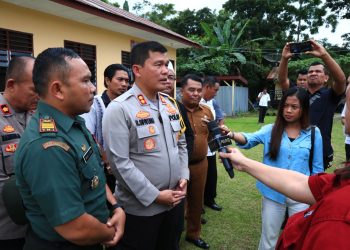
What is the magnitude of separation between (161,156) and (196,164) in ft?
4.69

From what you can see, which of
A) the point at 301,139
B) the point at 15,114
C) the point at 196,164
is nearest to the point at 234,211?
the point at 196,164

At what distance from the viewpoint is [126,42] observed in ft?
32.7

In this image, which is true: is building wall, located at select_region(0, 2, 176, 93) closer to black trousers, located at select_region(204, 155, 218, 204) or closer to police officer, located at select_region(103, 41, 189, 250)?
black trousers, located at select_region(204, 155, 218, 204)

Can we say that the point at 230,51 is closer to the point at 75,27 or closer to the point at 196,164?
the point at 75,27

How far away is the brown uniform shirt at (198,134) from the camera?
A: 366 centimetres

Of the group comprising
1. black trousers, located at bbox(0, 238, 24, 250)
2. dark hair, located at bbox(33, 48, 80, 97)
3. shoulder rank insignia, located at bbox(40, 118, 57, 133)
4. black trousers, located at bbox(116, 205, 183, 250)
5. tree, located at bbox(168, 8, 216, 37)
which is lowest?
black trousers, located at bbox(116, 205, 183, 250)

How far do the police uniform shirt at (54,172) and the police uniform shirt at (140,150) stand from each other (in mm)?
563

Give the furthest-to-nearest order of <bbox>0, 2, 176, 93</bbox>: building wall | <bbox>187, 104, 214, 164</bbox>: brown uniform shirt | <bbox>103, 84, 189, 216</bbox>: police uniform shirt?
<bbox>0, 2, 176, 93</bbox>: building wall
<bbox>187, 104, 214, 164</bbox>: brown uniform shirt
<bbox>103, 84, 189, 216</bbox>: police uniform shirt

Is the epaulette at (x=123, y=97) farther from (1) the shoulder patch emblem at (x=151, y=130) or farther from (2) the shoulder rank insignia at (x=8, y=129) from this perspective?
(2) the shoulder rank insignia at (x=8, y=129)

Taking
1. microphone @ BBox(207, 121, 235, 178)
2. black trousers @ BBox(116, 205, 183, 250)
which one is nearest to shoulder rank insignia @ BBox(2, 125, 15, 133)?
black trousers @ BBox(116, 205, 183, 250)

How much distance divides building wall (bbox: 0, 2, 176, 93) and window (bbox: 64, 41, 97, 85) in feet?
0.33

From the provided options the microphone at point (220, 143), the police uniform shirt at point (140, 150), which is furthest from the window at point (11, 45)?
the microphone at point (220, 143)

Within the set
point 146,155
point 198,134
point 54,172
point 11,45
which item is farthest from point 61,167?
point 11,45

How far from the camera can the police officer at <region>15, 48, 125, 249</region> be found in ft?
4.43
